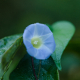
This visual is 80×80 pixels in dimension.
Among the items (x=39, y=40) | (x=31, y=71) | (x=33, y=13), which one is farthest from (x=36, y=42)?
(x=33, y=13)

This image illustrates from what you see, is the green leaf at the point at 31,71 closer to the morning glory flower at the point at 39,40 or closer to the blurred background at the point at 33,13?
the morning glory flower at the point at 39,40

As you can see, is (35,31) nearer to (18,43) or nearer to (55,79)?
(18,43)

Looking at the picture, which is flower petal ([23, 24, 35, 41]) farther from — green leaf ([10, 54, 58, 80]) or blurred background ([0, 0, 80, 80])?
blurred background ([0, 0, 80, 80])

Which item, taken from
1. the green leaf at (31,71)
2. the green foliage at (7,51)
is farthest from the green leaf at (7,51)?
the green leaf at (31,71)

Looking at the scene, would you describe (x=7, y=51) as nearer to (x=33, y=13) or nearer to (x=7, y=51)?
(x=7, y=51)

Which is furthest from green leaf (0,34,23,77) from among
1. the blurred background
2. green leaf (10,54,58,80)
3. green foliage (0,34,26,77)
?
the blurred background
